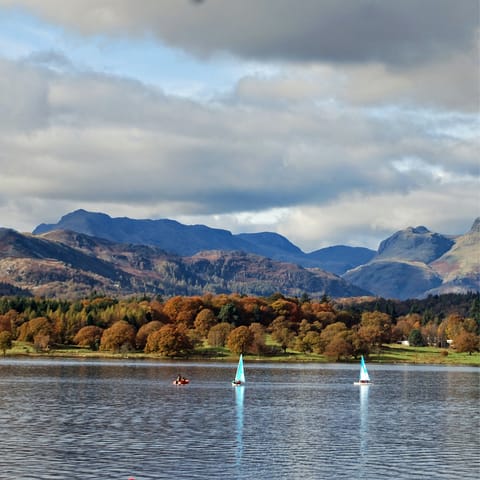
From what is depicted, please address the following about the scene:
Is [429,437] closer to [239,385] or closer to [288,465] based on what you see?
[288,465]

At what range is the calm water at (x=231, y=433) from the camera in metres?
81.9

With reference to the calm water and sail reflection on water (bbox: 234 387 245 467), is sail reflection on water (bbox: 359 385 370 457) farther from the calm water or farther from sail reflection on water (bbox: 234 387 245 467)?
sail reflection on water (bbox: 234 387 245 467)

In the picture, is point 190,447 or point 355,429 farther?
point 355,429

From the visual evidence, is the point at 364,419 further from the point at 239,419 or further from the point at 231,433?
the point at 231,433

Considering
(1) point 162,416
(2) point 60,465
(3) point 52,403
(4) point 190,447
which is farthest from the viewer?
(3) point 52,403

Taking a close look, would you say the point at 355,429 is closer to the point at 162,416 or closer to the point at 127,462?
the point at 162,416

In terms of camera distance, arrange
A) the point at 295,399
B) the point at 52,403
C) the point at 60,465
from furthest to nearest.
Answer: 1. the point at 295,399
2. the point at 52,403
3. the point at 60,465

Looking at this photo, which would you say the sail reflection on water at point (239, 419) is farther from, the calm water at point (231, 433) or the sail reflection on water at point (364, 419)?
the sail reflection on water at point (364, 419)

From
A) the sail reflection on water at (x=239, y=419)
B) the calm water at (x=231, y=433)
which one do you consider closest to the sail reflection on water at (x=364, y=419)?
the calm water at (x=231, y=433)

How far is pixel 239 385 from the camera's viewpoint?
7318 inches

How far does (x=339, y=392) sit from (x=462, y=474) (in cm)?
9682

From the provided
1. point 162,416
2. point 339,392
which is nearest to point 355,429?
point 162,416

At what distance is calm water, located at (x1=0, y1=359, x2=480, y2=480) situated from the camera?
3223 inches

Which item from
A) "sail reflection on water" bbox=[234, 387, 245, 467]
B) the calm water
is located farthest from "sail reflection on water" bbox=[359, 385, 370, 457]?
"sail reflection on water" bbox=[234, 387, 245, 467]
